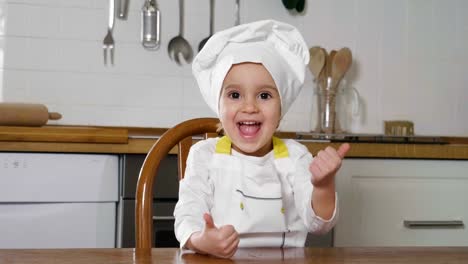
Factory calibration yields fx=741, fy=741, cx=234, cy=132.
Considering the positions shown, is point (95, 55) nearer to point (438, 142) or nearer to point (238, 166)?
point (438, 142)

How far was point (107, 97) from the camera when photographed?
2.51 metres

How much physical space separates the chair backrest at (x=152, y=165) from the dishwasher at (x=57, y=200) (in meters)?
0.61

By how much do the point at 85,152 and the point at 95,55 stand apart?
64 centimetres

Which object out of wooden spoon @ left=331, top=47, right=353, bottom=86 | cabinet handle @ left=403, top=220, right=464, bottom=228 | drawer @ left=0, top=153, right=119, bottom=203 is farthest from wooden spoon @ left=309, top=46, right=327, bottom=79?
drawer @ left=0, top=153, right=119, bottom=203

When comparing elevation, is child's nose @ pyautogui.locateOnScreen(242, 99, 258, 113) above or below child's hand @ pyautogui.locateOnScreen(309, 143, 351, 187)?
above

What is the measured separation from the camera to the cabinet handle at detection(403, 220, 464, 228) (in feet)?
7.29

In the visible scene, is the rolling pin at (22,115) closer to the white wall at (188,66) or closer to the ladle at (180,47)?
the white wall at (188,66)

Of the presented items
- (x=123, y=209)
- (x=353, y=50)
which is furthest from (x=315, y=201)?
(x=353, y=50)

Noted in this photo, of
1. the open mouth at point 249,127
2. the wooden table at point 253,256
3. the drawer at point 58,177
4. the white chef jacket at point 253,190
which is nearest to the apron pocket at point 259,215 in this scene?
the white chef jacket at point 253,190

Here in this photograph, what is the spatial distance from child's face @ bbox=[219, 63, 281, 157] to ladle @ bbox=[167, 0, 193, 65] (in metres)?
1.40

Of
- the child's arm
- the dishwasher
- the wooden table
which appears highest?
the child's arm

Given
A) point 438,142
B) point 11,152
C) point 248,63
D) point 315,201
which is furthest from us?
point 438,142

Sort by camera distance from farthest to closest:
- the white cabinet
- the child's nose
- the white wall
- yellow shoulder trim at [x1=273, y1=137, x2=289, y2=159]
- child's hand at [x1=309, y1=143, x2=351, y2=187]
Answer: the white wall → the white cabinet → yellow shoulder trim at [x1=273, y1=137, x2=289, y2=159] → the child's nose → child's hand at [x1=309, y1=143, x2=351, y2=187]

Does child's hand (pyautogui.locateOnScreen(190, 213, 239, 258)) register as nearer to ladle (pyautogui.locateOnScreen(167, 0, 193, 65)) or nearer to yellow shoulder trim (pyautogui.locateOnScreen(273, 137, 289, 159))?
yellow shoulder trim (pyautogui.locateOnScreen(273, 137, 289, 159))
